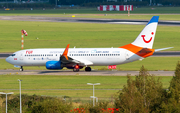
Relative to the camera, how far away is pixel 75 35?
120 metres

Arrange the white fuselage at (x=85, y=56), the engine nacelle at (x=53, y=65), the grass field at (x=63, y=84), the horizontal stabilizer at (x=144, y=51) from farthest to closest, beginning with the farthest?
the engine nacelle at (x=53, y=65)
the white fuselage at (x=85, y=56)
the horizontal stabilizer at (x=144, y=51)
the grass field at (x=63, y=84)

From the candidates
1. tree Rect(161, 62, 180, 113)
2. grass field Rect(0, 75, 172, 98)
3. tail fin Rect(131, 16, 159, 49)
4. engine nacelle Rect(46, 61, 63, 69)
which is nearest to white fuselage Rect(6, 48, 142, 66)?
engine nacelle Rect(46, 61, 63, 69)

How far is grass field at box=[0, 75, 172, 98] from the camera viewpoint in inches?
1793

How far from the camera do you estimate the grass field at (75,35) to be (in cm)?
10181

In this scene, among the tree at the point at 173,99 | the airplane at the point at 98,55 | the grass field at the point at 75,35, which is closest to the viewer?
the tree at the point at 173,99

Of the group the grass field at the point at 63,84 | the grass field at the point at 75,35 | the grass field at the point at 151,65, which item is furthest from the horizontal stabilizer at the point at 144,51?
the grass field at the point at 75,35

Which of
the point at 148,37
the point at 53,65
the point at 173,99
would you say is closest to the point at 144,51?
the point at 148,37

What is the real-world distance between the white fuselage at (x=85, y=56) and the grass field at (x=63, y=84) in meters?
5.07

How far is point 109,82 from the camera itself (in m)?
53.0

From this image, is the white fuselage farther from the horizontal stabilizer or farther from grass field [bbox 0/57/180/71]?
grass field [bbox 0/57/180/71]

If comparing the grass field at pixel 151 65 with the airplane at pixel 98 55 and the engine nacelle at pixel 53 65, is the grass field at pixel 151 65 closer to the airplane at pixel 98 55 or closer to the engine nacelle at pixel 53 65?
the airplane at pixel 98 55

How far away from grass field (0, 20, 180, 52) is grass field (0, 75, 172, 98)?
3809 cm

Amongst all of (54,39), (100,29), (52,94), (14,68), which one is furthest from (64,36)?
(52,94)

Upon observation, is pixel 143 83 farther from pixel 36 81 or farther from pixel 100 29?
pixel 100 29
